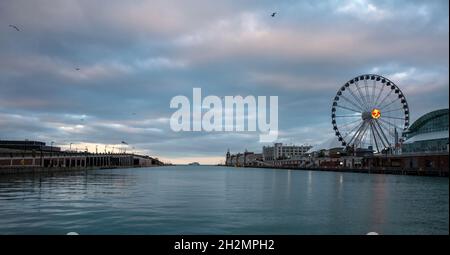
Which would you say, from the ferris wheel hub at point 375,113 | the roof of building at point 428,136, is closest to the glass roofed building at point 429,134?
the roof of building at point 428,136

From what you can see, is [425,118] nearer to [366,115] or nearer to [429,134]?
[429,134]

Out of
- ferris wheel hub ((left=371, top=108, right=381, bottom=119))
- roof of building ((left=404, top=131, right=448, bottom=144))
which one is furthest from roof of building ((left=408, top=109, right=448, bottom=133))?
ferris wheel hub ((left=371, top=108, right=381, bottom=119))

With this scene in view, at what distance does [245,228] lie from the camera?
30.9 meters

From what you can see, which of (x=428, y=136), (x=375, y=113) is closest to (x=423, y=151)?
(x=428, y=136)

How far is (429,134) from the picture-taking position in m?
151

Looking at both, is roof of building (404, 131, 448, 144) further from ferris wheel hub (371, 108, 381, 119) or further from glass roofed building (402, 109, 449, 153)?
ferris wheel hub (371, 108, 381, 119)

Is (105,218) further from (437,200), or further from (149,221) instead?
(437,200)

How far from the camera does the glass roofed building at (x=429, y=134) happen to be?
463 ft

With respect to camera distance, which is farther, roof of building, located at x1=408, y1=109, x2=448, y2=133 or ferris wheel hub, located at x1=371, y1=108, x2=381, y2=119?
roof of building, located at x1=408, y1=109, x2=448, y2=133

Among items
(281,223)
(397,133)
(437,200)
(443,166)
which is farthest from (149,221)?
(397,133)

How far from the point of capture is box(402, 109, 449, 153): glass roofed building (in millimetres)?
141000

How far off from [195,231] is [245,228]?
3.61m

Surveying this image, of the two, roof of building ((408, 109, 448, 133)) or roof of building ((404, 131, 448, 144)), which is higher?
roof of building ((408, 109, 448, 133))

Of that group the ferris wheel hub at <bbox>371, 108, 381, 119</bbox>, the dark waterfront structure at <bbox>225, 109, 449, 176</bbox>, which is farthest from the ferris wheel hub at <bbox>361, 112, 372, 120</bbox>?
the dark waterfront structure at <bbox>225, 109, 449, 176</bbox>
